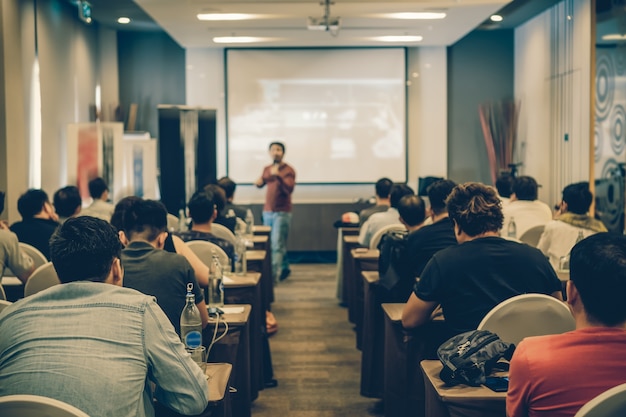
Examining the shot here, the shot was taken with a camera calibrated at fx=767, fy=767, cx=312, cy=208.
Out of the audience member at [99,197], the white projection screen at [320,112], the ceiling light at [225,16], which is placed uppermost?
the ceiling light at [225,16]

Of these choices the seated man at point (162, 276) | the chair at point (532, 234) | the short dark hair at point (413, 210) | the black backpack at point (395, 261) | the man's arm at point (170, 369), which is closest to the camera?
the man's arm at point (170, 369)

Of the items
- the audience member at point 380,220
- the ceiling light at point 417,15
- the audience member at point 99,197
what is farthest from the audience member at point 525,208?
the audience member at point 99,197

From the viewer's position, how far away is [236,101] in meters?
11.2

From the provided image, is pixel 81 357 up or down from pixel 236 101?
Answer: down

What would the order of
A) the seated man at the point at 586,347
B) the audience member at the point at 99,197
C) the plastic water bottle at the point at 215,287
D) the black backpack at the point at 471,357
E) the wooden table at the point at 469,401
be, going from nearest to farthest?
1. the seated man at the point at 586,347
2. the wooden table at the point at 469,401
3. the black backpack at the point at 471,357
4. the plastic water bottle at the point at 215,287
5. the audience member at the point at 99,197

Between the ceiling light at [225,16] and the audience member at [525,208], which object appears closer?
the audience member at [525,208]

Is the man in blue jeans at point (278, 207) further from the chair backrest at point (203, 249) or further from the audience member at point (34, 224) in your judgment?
the chair backrest at point (203, 249)

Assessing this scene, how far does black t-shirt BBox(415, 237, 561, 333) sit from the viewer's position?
3193 mm

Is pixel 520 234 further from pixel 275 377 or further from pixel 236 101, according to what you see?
pixel 236 101

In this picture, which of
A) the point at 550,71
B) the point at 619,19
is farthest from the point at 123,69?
the point at 619,19

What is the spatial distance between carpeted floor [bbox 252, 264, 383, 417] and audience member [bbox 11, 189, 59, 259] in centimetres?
188

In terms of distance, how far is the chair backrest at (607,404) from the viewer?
1742mm

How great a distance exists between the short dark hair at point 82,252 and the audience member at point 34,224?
347 centimetres

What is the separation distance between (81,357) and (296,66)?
9.51 meters
